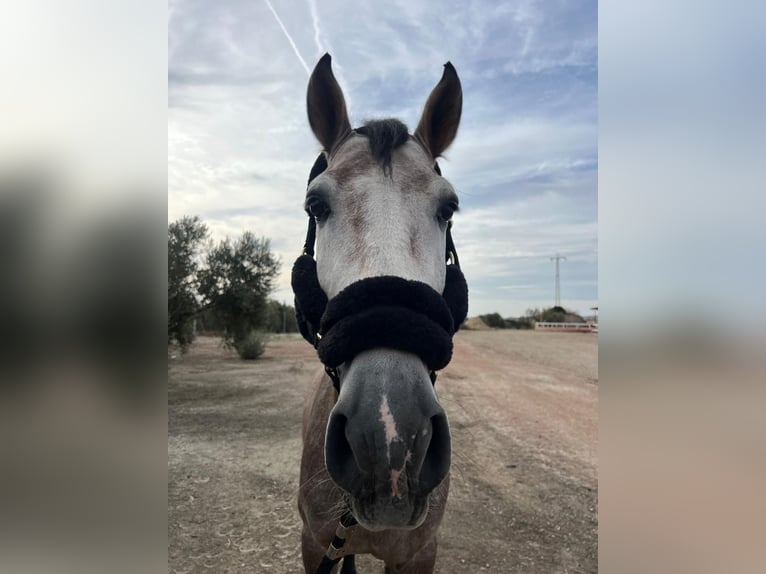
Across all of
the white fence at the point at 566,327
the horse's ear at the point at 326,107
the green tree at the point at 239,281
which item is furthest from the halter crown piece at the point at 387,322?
the white fence at the point at 566,327

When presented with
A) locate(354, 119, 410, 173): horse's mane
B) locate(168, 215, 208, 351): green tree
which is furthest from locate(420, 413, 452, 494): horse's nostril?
locate(168, 215, 208, 351): green tree

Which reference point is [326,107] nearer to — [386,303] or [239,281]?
[386,303]

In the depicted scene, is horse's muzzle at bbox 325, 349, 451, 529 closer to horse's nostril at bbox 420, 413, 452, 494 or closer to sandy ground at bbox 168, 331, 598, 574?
horse's nostril at bbox 420, 413, 452, 494

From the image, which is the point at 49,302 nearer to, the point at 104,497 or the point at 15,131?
the point at 15,131

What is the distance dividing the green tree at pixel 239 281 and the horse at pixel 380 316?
36.7 ft

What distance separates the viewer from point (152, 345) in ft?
3.49

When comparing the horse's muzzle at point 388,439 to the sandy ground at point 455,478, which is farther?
the sandy ground at point 455,478

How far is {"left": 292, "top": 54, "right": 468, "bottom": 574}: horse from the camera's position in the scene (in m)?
1.49

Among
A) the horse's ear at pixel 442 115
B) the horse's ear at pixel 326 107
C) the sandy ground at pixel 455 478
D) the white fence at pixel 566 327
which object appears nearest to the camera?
the horse's ear at pixel 326 107

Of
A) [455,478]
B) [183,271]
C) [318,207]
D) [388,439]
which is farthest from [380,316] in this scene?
[183,271]

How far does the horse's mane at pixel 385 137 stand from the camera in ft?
6.98

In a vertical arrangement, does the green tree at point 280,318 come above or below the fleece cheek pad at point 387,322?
below

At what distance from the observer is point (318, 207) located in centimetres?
213

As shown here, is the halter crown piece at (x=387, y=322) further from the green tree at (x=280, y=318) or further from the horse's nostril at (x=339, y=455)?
the green tree at (x=280, y=318)
